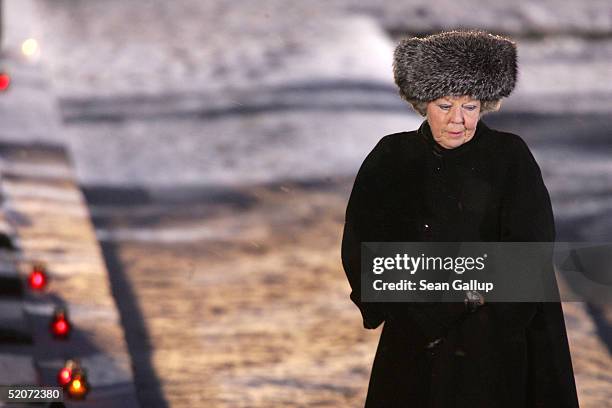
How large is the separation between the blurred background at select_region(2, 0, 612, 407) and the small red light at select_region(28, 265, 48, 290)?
41 centimetres

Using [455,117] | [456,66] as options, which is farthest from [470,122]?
[456,66]

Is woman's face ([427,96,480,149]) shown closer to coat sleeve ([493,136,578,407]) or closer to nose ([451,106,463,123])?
nose ([451,106,463,123])

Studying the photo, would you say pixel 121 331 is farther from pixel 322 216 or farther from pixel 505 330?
pixel 505 330

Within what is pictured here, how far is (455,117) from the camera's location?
13.6 feet

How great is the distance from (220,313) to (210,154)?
9.12 feet

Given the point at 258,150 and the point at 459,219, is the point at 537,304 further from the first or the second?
the point at 258,150

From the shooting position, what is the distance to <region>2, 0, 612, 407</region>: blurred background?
6.59m

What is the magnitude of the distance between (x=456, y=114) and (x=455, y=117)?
0.04ft

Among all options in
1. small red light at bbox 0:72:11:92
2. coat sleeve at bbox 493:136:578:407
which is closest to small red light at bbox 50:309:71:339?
coat sleeve at bbox 493:136:578:407

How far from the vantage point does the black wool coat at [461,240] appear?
4.15 metres

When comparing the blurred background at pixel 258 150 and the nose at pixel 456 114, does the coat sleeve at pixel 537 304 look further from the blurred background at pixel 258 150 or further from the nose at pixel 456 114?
the blurred background at pixel 258 150

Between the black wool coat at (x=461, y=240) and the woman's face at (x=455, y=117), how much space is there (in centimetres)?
6

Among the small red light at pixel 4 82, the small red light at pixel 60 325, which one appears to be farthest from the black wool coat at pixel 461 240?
the small red light at pixel 4 82

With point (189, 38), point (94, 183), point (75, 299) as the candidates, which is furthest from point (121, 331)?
point (189, 38)
